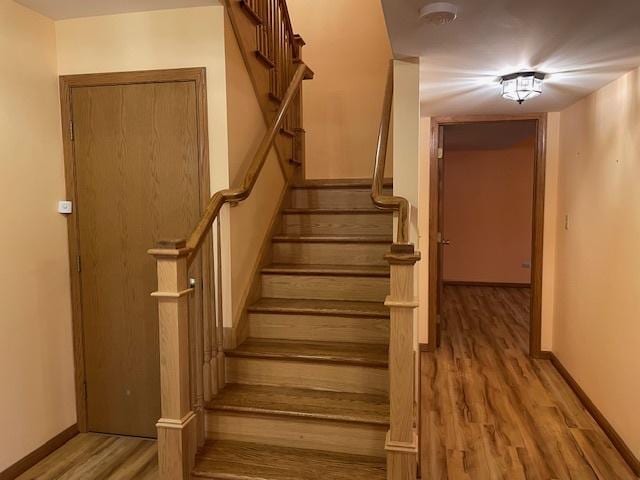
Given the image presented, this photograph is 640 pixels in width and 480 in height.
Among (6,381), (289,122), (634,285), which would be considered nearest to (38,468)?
(6,381)

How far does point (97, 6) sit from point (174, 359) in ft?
5.91

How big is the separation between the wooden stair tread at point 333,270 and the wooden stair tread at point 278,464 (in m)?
0.99

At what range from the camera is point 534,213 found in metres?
4.04

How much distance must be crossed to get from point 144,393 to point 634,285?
2.70 meters

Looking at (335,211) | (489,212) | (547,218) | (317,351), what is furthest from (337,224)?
(489,212)

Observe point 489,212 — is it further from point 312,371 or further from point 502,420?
point 312,371

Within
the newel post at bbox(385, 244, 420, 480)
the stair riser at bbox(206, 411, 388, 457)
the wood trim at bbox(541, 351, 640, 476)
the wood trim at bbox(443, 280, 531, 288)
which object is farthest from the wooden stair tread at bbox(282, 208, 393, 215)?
the wood trim at bbox(443, 280, 531, 288)

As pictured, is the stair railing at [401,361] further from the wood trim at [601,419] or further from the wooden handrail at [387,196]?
the wood trim at [601,419]

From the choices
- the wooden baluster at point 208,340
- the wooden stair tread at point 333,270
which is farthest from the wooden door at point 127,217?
the wooden stair tread at point 333,270

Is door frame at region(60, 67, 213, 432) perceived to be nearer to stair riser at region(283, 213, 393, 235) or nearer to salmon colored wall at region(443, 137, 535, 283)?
stair riser at region(283, 213, 393, 235)

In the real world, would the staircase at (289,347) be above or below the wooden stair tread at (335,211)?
below

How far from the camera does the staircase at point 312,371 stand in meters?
2.18

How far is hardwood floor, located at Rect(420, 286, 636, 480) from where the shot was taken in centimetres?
252

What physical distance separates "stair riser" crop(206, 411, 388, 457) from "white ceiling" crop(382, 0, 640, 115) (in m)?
1.71
